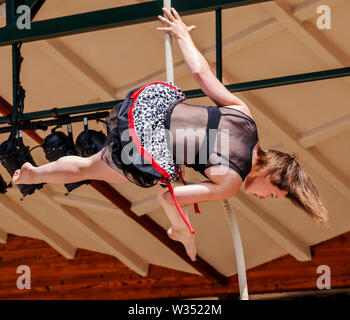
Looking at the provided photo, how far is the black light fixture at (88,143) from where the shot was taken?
4871 mm

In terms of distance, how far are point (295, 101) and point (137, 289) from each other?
3.07 metres

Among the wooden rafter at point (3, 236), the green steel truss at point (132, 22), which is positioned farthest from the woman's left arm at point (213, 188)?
the wooden rafter at point (3, 236)

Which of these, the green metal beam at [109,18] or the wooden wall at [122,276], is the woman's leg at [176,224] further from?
the wooden wall at [122,276]

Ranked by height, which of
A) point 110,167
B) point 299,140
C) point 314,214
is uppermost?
point 299,140

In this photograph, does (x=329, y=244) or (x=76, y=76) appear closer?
(x=76, y=76)

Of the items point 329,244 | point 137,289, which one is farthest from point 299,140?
point 137,289

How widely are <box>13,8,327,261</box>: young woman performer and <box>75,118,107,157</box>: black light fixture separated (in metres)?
1.79

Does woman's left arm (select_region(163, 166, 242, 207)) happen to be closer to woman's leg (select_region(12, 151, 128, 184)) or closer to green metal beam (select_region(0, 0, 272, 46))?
woman's leg (select_region(12, 151, 128, 184))

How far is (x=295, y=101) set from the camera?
19.3ft

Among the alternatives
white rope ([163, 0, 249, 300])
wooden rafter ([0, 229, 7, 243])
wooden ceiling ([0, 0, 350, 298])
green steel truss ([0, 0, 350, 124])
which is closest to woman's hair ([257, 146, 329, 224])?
white rope ([163, 0, 249, 300])

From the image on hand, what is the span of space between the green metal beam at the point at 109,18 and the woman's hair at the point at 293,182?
1.34 metres

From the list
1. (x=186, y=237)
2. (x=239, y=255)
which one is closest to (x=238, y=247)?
(x=239, y=255)

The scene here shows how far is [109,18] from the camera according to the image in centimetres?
422
